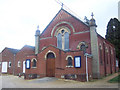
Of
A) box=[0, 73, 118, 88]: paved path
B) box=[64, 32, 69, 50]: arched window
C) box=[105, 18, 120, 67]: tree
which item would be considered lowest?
box=[0, 73, 118, 88]: paved path

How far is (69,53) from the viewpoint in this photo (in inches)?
779

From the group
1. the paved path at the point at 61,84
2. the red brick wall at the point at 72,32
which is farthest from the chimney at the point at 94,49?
the paved path at the point at 61,84

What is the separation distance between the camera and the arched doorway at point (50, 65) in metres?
21.2

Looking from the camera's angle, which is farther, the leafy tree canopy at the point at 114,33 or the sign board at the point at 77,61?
the leafy tree canopy at the point at 114,33

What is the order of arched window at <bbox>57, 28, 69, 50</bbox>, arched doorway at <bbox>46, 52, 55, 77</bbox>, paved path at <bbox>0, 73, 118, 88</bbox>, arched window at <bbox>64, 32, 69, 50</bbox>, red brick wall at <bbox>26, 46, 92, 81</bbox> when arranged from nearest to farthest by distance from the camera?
paved path at <bbox>0, 73, 118, 88</bbox> → red brick wall at <bbox>26, 46, 92, 81</bbox> → arched doorway at <bbox>46, 52, 55, 77</bbox> → arched window at <bbox>64, 32, 69, 50</bbox> → arched window at <bbox>57, 28, 69, 50</bbox>

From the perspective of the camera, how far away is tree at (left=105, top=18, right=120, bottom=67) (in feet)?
120

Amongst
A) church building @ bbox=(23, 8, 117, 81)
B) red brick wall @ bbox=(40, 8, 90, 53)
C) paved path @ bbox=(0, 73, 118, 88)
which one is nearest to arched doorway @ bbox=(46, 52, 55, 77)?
church building @ bbox=(23, 8, 117, 81)

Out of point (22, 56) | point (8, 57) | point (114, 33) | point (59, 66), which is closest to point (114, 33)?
point (114, 33)

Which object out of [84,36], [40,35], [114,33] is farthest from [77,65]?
[114,33]

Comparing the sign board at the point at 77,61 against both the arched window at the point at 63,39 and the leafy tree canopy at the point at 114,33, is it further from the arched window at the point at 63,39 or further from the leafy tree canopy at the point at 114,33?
the leafy tree canopy at the point at 114,33

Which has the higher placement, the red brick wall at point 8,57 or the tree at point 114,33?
the tree at point 114,33

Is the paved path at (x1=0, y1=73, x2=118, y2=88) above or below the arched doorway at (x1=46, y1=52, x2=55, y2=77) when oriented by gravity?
below

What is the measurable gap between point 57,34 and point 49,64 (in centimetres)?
611

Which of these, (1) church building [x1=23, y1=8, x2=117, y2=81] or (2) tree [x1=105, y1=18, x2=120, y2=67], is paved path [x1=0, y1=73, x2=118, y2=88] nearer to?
(1) church building [x1=23, y1=8, x2=117, y2=81]
